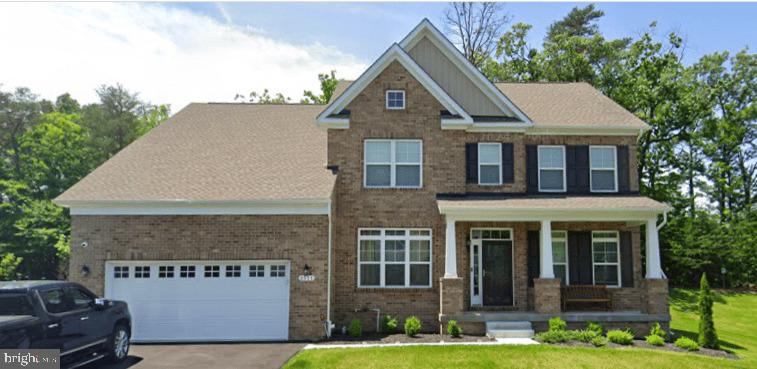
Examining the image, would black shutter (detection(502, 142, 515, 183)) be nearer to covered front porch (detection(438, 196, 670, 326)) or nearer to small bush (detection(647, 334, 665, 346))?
covered front porch (detection(438, 196, 670, 326))

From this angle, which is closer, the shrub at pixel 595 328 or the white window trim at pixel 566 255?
the shrub at pixel 595 328

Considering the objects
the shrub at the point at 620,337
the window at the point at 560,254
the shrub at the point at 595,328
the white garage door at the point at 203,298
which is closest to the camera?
the shrub at the point at 620,337

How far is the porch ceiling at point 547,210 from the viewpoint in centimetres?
1572

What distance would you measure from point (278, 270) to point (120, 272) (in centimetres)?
431

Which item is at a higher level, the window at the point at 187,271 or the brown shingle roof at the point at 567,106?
the brown shingle roof at the point at 567,106

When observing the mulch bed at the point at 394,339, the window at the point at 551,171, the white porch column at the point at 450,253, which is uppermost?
the window at the point at 551,171

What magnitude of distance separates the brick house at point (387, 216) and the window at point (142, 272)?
55 millimetres

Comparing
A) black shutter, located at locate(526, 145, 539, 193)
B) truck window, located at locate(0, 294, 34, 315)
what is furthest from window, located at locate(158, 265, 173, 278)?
black shutter, located at locate(526, 145, 539, 193)

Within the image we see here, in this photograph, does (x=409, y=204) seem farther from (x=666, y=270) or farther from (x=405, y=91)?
(x=666, y=270)

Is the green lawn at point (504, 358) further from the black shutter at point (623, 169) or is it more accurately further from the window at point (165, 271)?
the black shutter at point (623, 169)

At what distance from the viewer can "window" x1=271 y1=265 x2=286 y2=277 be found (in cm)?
1534

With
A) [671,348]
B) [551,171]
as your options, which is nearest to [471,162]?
[551,171]

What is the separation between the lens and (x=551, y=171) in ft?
59.3

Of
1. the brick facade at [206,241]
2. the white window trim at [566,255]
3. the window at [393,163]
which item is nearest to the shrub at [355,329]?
the brick facade at [206,241]
